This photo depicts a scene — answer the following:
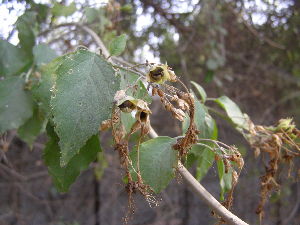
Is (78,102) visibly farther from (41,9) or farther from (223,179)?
(41,9)

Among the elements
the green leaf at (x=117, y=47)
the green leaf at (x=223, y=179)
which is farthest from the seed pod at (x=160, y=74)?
the green leaf at (x=223, y=179)

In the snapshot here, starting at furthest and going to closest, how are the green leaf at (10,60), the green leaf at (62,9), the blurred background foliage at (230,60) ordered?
the blurred background foliage at (230,60) < the green leaf at (62,9) < the green leaf at (10,60)

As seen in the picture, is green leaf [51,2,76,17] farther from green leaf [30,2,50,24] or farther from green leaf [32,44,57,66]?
green leaf [32,44,57,66]

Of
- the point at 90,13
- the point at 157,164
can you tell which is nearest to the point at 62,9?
the point at 90,13

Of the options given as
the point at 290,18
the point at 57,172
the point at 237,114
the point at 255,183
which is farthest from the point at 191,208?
the point at 57,172

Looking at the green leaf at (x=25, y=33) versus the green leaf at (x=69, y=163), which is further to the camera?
the green leaf at (x=25, y=33)

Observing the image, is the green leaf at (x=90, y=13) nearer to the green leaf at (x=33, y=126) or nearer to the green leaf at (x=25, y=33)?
the green leaf at (x=25, y=33)

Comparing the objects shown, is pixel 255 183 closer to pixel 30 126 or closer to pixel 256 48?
pixel 256 48
